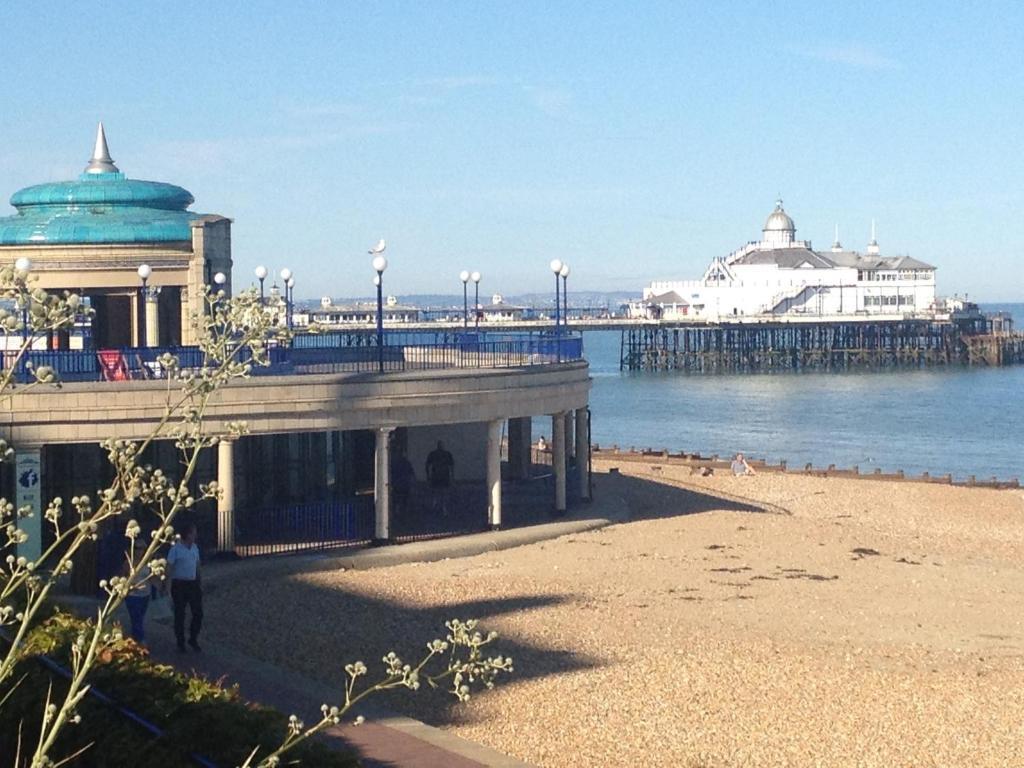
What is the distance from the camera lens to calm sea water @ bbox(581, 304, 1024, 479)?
62.3m

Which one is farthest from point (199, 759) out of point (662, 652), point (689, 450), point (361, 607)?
point (689, 450)

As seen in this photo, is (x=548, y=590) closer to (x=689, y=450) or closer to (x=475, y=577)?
(x=475, y=577)

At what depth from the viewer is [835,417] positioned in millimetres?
80125

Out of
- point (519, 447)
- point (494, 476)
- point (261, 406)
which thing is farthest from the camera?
point (519, 447)

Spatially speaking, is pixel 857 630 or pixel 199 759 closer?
pixel 199 759

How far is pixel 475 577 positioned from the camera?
2148 centimetres

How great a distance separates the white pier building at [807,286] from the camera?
130m

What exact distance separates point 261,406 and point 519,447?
10209mm

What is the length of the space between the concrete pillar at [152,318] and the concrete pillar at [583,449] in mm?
7534

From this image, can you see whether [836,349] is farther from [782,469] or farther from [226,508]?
[226,508]

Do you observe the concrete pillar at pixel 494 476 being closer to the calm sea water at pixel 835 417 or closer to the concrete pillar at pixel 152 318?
the concrete pillar at pixel 152 318

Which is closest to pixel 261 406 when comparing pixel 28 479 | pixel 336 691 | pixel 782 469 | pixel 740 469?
pixel 28 479

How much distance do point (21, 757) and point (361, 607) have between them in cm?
1026

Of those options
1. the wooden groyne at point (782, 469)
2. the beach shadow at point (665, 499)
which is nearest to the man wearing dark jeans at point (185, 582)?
the beach shadow at point (665, 499)
